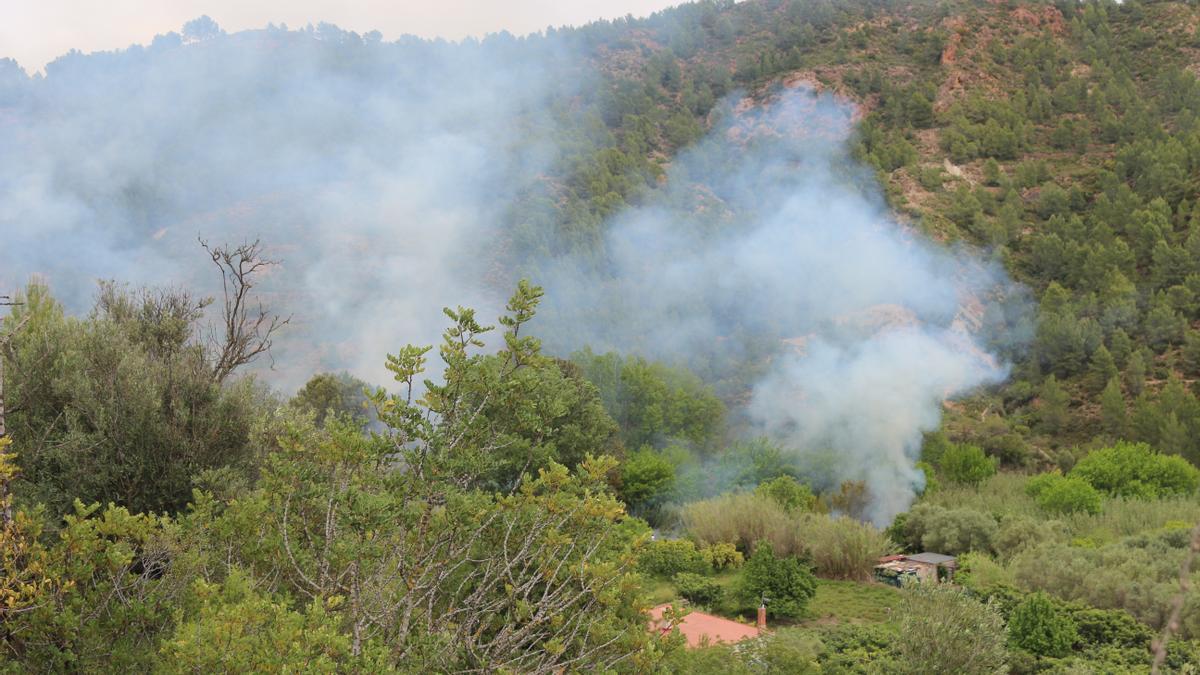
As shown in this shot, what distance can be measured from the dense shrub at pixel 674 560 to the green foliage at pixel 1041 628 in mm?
6025

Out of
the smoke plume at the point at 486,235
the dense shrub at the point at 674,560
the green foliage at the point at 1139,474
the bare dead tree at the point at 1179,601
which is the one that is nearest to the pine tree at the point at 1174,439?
the green foliage at the point at 1139,474

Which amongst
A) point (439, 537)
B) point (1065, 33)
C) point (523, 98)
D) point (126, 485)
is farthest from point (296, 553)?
point (1065, 33)

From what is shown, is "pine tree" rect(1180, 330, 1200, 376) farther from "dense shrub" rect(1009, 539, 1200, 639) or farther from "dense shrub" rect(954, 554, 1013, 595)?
"dense shrub" rect(954, 554, 1013, 595)

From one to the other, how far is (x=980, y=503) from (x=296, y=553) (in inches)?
739

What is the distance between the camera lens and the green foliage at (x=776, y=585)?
44.0ft

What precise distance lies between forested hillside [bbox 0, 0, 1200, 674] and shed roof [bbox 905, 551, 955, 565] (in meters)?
0.70

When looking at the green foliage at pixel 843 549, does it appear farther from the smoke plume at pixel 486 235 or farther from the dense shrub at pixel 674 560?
the smoke plume at pixel 486 235

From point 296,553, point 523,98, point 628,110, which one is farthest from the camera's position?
point 523,98

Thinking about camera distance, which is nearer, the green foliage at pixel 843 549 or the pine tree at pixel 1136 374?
the green foliage at pixel 843 549

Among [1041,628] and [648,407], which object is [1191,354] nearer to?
[648,407]

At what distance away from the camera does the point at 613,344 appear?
3453cm

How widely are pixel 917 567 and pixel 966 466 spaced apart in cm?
876

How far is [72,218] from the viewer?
125 feet

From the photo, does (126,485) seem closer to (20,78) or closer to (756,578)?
(756,578)
